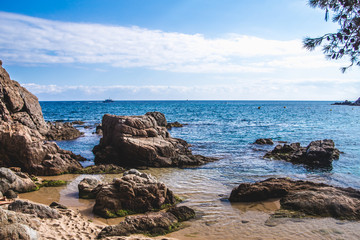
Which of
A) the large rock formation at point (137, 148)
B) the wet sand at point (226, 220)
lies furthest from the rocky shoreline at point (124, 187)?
the wet sand at point (226, 220)

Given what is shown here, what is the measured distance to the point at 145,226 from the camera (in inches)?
347

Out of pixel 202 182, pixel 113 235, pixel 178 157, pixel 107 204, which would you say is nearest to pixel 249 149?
pixel 178 157

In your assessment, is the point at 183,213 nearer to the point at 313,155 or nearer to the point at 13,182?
the point at 13,182

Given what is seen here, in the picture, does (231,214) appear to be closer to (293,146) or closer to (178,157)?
(178,157)

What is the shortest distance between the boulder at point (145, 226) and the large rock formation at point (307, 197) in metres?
3.91

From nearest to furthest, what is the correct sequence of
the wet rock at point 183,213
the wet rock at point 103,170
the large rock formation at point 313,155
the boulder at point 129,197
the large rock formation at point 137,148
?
the wet rock at point 183,213
the boulder at point 129,197
the wet rock at point 103,170
the large rock formation at point 137,148
the large rock formation at point 313,155

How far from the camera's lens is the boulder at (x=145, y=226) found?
8234mm

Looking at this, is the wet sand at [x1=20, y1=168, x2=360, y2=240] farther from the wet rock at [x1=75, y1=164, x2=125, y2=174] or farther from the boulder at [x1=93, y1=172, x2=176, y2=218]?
the wet rock at [x1=75, y1=164, x2=125, y2=174]

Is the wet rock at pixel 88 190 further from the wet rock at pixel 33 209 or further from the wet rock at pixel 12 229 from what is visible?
the wet rock at pixel 12 229

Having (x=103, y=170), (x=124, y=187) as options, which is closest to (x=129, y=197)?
(x=124, y=187)

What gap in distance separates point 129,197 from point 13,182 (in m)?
5.49

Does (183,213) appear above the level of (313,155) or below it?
below

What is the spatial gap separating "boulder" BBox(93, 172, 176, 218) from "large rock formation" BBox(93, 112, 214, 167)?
780 centimetres

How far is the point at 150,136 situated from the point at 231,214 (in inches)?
469
